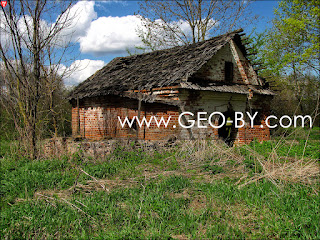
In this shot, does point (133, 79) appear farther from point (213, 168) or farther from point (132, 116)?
point (213, 168)

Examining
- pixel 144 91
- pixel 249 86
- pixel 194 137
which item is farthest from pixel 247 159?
pixel 249 86

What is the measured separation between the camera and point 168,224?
3.70 metres

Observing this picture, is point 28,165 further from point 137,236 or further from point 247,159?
point 247,159

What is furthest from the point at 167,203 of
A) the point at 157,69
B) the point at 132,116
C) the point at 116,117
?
the point at 116,117

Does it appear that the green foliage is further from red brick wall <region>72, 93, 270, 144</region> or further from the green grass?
red brick wall <region>72, 93, 270, 144</region>

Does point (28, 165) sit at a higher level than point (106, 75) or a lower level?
lower

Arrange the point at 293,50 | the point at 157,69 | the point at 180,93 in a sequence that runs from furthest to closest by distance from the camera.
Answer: the point at 293,50, the point at 157,69, the point at 180,93

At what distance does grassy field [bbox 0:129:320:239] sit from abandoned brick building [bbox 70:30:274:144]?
367 cm

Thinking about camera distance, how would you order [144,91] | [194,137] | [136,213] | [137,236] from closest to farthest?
[137,236] < [136,213] < [194,137] < [144,91]

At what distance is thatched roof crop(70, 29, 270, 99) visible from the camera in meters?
10.2

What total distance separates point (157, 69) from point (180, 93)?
262 cm

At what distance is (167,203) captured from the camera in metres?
4.29

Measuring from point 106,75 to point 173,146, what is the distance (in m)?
8.20

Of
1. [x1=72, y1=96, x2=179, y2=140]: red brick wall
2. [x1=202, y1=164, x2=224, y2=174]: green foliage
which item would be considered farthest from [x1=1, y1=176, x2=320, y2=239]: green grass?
[x1=72, y1=96, x2=179, y2=140]: red brick wall
